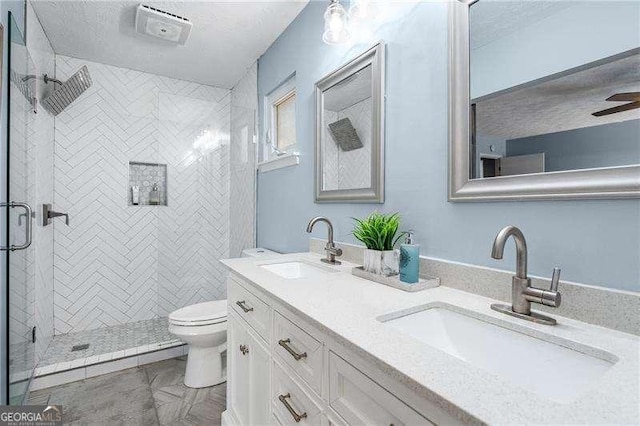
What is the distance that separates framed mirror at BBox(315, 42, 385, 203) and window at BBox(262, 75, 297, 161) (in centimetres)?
45

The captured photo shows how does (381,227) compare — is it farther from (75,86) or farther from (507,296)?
(75,86)

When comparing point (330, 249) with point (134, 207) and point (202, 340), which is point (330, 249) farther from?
point (134, 207)

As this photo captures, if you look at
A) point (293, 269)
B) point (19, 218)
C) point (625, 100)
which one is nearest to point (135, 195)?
point (19, 218)

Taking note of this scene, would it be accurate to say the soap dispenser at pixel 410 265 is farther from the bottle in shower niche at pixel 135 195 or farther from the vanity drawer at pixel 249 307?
the bottle in shower niche at pixel 135 195

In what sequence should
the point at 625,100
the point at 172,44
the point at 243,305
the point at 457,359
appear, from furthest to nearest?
the point at 172,44
the point at 243,305
the point at 625,100
the point at 457,359

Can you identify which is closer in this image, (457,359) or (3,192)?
(457,359)

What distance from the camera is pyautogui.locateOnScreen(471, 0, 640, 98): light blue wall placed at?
709 millimetres

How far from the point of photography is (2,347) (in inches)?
55.6

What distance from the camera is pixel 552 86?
83cm

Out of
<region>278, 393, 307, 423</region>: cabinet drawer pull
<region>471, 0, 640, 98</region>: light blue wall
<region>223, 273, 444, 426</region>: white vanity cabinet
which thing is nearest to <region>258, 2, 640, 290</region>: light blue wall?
<region>471, 0, 640, 98</region>: light blue wall

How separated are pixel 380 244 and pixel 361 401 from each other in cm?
61

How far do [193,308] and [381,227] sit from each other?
1.64 meters

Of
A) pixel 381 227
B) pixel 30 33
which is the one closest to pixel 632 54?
pixel 381 227

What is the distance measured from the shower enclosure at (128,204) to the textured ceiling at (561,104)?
7.04ft
